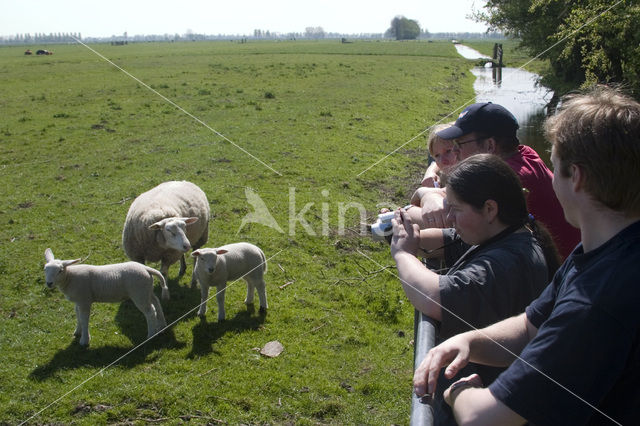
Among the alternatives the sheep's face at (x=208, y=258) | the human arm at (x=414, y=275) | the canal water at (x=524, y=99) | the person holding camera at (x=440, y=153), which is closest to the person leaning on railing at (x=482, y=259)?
the human arm at (x=414, y=275)

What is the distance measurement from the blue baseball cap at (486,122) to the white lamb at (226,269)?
131 inches

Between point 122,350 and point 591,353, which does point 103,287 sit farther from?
point 591,353

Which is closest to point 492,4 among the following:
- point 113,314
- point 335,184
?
point 335,184

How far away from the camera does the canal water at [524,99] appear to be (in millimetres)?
17422

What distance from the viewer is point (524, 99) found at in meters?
27.5

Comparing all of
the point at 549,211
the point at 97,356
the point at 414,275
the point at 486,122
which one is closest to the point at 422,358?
the point at 414,275

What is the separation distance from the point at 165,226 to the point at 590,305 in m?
5.78

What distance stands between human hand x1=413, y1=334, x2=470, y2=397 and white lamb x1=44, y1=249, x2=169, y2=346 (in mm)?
4393

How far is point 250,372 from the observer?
17.0 ft

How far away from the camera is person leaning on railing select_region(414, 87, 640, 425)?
1.40 metres

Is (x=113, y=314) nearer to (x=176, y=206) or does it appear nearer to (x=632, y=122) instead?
(x=176, y=206)

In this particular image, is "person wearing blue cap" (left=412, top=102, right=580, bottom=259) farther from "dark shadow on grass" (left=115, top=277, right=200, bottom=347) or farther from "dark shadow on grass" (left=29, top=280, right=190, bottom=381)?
"dark shadow on grass" (left=115, top=277, right=200, bottom=347)

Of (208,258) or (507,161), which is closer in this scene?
(507,161)

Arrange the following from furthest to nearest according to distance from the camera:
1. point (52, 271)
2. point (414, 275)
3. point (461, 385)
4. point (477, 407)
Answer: point (52, 271)
point (414, 275)
point (461, 385)
point (477, 407)
